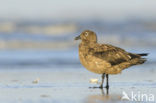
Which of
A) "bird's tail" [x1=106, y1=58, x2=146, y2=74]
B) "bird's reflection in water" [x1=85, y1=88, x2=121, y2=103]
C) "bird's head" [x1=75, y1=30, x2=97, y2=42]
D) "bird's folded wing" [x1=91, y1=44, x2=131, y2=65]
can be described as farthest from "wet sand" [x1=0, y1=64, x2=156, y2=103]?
"bird's head" [x1=75, y1=30, x2=97, y2=42]

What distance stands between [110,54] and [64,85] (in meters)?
1.13

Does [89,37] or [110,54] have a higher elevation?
[89,37]

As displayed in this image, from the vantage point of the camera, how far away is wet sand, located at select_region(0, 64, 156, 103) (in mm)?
9141

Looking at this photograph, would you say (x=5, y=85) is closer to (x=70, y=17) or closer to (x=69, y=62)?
(x=69, y=62)

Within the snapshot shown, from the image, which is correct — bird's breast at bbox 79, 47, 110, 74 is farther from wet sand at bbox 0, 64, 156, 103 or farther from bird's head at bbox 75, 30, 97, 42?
bird's head at bbox 75, 30, 97, 42

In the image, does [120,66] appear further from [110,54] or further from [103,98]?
[103,98]

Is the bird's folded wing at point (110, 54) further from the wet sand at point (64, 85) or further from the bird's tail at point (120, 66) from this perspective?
the wet sand at point (64, 85)

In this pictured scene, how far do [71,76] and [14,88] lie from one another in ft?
7.78

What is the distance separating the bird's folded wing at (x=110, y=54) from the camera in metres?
11.0

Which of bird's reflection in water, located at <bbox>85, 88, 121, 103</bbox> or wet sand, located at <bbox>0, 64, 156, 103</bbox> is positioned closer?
bird's reflection in water, located at <bbox>85, 88, 121, 103</bbox>

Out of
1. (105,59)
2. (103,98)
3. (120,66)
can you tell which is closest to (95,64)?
(105,59)

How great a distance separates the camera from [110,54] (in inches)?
434

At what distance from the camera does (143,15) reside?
101 feet

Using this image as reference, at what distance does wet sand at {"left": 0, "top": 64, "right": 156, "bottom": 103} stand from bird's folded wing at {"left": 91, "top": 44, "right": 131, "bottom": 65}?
499 mm
